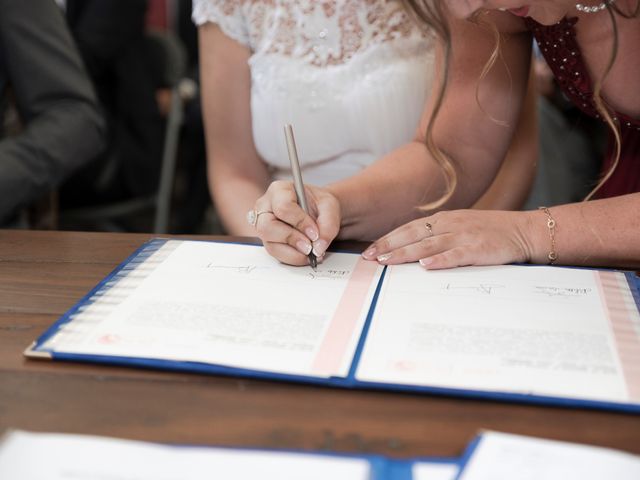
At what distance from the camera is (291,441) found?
60 cm

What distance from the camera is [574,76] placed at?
1258 millimetres

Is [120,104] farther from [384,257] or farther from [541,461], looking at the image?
[541,461]

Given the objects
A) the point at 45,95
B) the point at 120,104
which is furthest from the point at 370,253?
the point at 120,104

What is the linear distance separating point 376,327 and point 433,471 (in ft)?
0.74

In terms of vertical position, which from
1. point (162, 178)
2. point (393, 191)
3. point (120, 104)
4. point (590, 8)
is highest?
point (590, 8)

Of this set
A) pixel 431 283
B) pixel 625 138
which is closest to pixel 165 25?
pixel 625 138

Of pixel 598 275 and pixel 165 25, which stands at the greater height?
pixel 598 275

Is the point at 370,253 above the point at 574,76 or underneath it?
underneath

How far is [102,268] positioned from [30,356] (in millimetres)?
252

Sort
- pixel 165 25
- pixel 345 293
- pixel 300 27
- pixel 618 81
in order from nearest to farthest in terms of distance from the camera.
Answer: pixel 345 293 < pixel 618 81 < pixel 300 27 < pixel 165 25

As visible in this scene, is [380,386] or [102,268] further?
[102,268]

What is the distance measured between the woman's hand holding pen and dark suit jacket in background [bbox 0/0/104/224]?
700 mm

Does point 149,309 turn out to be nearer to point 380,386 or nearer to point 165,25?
point 380,386

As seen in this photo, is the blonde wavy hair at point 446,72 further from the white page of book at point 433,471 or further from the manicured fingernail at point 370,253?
the white page of book at point 433,471
